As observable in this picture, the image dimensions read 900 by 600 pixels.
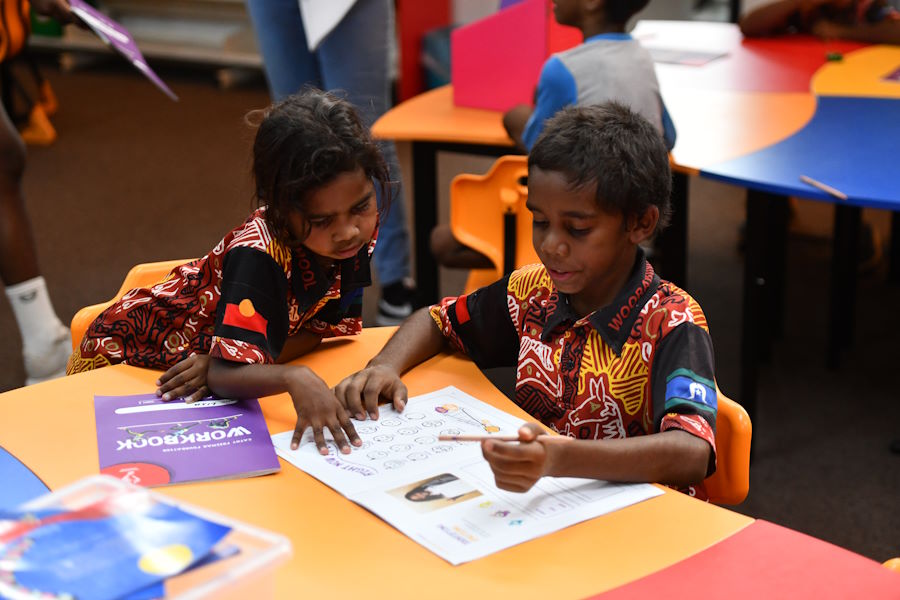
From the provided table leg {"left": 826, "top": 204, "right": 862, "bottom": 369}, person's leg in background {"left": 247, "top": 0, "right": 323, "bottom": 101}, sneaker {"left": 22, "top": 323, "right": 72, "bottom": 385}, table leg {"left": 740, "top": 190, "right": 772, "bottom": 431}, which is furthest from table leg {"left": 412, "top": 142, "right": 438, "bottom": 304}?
table leg {"left": 826, "top": 204, "right": 862, "bottom": 369}

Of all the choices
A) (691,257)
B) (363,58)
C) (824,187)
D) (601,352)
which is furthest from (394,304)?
(601,352)

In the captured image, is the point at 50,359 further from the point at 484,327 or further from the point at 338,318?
the point at 484,327

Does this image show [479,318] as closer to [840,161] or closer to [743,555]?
[743,555]

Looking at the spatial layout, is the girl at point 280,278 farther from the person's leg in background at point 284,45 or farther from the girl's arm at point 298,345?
→ the person's leg in background at point 284,45

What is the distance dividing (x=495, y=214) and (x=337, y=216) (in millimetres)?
932

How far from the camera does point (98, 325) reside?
4.98 feet

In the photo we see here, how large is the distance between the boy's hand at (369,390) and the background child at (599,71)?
84 cm

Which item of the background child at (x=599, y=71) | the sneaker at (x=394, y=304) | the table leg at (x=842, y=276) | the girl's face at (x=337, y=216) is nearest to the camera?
the girl's face at (x=337, y=216)

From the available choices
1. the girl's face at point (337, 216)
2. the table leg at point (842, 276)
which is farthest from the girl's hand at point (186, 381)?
the table leg at point (842, 276)

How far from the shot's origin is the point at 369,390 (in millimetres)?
1269

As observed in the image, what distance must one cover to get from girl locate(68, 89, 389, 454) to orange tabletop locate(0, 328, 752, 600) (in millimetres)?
79

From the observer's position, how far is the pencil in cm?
184

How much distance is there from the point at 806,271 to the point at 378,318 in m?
1.48

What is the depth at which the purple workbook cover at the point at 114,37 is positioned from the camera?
159 centimetres
